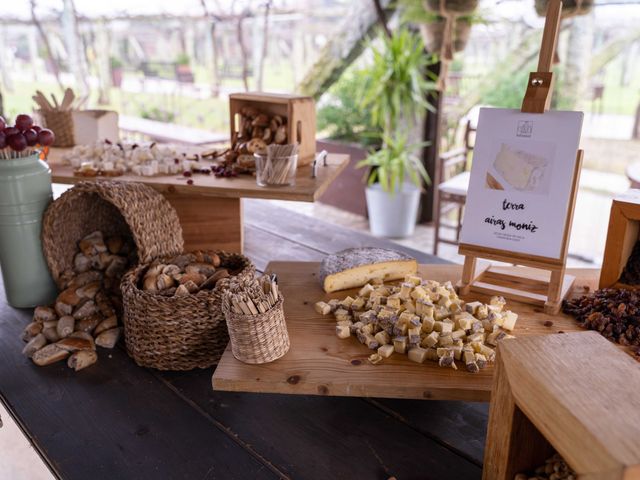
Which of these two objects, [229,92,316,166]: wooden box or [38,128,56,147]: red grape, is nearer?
[38,128,56,147]: red grape

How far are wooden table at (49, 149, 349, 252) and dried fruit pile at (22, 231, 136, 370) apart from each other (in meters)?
0.25

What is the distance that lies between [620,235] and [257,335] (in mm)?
909

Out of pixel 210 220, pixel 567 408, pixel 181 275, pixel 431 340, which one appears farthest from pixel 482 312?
pixel 210 220

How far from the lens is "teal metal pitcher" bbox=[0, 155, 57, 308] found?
1.46 metres

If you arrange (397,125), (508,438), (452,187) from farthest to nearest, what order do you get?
(397,125) → (452,187) → (508,438)

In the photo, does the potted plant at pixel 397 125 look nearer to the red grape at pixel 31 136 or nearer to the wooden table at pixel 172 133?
the wooden table at pixel 172 133

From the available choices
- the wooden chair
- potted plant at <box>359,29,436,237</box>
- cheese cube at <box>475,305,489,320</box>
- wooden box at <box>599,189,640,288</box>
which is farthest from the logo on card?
potted plant at <box>359,29,436,237</box>

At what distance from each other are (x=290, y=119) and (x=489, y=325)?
1.09 m

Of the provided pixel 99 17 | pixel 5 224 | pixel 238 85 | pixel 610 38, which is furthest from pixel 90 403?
pixel 238 85

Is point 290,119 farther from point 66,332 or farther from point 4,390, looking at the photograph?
point 4,390

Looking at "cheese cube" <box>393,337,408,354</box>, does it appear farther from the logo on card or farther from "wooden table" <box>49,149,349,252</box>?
"wooden table" <box>49,149,349,252</box>

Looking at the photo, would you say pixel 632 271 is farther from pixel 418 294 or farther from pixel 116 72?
pixel 116 72

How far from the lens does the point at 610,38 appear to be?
5.09 metres

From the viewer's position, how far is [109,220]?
1.68 metres
